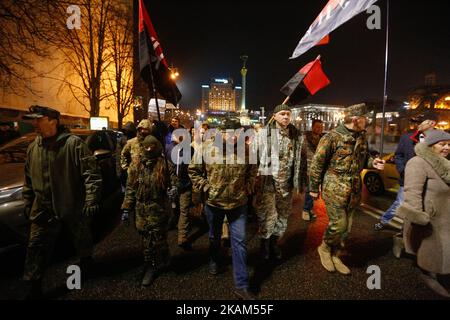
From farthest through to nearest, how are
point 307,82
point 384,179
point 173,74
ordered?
point 384,179 < point 173,74 < point 307,82

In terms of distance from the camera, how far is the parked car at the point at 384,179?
714 centimetres

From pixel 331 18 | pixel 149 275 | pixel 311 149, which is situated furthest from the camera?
pixel 311 149

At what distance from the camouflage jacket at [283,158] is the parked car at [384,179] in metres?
5.02

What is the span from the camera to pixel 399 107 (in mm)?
48156

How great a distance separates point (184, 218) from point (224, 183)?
1.66 metres

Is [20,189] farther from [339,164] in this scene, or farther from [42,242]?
[339,164]

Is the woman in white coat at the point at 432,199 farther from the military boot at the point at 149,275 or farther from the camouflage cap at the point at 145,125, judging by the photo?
the camouflage cap at the point at 145,125

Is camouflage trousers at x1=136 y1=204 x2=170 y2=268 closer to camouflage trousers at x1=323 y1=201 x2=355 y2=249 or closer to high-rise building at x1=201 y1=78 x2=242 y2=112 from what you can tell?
camouflage trousers at x1=323 y1=201 x2=355 y2=249

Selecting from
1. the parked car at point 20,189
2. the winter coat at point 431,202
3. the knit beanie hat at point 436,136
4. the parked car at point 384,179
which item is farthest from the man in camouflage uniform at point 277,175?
the parked car at point 384,179

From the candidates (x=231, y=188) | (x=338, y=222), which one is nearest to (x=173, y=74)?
(x=231, y=188)

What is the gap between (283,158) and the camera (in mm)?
3756

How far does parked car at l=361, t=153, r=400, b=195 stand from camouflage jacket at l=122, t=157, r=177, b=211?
7.11m
